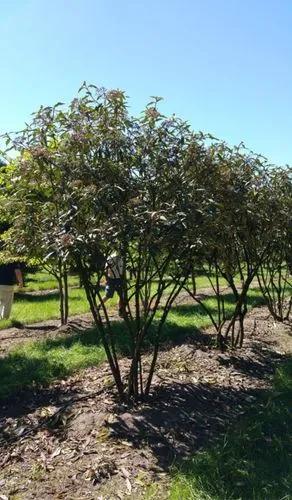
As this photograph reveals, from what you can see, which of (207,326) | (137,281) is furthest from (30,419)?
(207,326)

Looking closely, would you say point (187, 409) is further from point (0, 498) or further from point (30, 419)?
point (0, 498)

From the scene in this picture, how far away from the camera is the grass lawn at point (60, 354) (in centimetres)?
596

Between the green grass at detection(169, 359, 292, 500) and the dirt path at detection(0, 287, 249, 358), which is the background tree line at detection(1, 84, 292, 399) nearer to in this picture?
the green grass at detection(169, 359, 292, 500)

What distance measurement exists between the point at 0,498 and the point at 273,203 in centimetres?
453

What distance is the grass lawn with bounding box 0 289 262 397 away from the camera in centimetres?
596

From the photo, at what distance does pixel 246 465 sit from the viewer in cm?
385

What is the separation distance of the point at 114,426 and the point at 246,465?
1.12 meters

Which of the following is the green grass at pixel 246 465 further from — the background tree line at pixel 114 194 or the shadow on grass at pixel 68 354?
the shadow on grass at pixel 68 354

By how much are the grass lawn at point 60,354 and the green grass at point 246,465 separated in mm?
2332

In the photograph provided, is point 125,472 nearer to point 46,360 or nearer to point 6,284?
point 46,360

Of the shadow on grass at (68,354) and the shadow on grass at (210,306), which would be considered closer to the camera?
the shadow on grass at (68,354)

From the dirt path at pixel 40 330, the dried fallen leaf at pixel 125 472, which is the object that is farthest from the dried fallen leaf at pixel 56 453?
the dirt path at pixel 40 330

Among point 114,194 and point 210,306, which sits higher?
point 114,194

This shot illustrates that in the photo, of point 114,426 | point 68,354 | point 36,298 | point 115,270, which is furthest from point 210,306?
point 114,426
